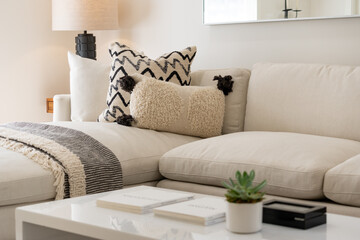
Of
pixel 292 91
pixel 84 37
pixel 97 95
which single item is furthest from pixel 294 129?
pixel 84 37

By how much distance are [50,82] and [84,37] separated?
0.53 meters

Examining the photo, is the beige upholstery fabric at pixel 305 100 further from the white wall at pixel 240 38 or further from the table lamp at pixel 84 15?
the table lamp at pixel 84 15

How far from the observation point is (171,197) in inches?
73.8

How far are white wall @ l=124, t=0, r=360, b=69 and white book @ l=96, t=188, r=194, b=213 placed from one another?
65.8 inches

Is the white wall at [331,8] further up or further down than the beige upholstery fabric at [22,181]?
further up

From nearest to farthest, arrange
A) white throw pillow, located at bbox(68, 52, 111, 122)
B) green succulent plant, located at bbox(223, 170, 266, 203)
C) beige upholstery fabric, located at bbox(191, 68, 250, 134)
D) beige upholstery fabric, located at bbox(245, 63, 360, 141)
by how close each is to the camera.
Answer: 1. green succulent plant, located at bbox(223, 170, 266, 203)
2. beige upholstery fabric, located at bbox(245, 63, 360, 141)
3. beige upholstery fabric, located at bbox(191, 68, 250, 134)
4. white throw pillow, located at bbox(68, 52, 111, 122)

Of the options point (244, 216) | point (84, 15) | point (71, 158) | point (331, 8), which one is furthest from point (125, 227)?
point (84, 15)

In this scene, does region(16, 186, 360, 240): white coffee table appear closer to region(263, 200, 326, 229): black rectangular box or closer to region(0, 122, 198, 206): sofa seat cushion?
region(263, 200, 326, 229): black rectangular box

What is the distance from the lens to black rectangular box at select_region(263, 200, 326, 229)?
158 centimetres

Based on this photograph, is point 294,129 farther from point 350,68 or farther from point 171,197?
point 171,197

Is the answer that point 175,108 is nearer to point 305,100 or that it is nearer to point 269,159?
point 305,100

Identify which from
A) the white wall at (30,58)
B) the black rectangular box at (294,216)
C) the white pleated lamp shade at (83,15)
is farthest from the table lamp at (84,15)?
the black rectangular box at (294,216)

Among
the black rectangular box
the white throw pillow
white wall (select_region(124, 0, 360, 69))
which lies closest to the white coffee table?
the black rectangular box

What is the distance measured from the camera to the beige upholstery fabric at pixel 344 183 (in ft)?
6.99
